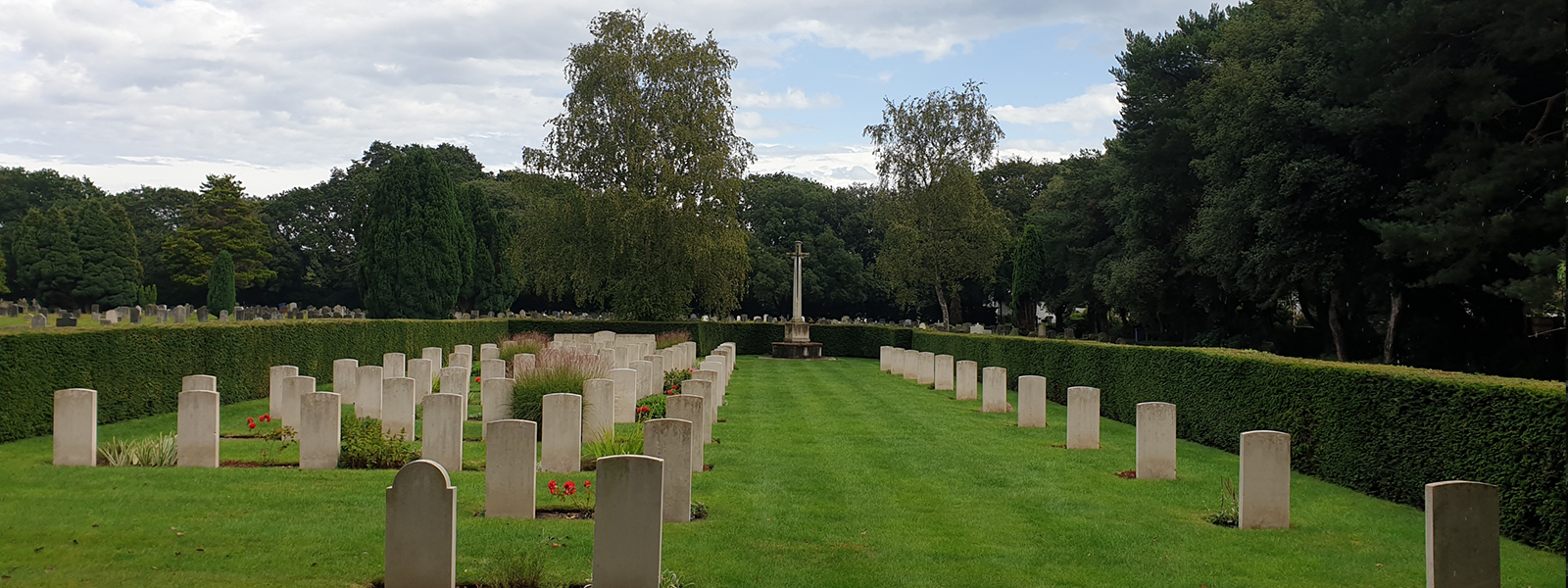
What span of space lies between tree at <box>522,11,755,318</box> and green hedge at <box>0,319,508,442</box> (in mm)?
15358

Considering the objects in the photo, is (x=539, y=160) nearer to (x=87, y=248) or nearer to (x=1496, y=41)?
(x=87, y=248)

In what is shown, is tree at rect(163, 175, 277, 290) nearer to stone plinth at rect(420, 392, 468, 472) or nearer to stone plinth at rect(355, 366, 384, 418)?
stone plinth at rect(355, 366, 384, 418)

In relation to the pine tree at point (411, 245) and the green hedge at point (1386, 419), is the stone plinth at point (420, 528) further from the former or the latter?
the pine tree at point (411, 245)

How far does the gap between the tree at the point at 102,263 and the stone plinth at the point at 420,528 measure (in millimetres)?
55271

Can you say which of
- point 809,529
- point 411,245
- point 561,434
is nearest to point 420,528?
point 809,529

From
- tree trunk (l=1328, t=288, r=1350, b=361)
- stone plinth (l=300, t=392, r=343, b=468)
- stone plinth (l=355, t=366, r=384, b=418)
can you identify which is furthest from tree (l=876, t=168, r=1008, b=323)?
stone plinth (l=300, t=392, r=343, b=468)

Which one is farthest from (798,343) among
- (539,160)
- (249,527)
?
(249,527)

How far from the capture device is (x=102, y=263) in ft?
172

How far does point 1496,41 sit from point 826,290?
175ft

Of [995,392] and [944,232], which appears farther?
[944,232]

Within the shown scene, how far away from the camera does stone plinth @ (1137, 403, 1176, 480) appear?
1141 centimetres

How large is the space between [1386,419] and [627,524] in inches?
323

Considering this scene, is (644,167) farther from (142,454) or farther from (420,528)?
(420,528)

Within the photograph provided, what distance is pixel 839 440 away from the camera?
1451cm
